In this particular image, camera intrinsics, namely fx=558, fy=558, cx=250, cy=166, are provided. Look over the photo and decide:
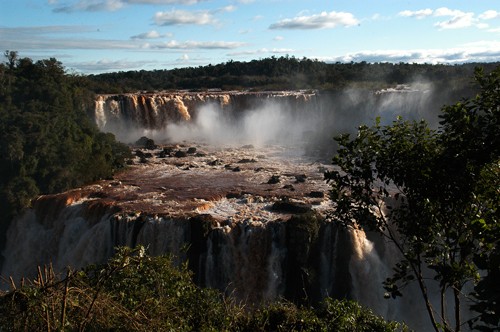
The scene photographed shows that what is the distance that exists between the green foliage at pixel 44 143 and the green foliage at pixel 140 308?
1596 centimetres

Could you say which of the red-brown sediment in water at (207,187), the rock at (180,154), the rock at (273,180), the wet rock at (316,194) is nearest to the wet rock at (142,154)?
the red-brown sediment in water at (207,187)

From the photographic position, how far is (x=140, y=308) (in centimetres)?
686

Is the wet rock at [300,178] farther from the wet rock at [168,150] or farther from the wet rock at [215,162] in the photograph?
the wet rock at [168,150]

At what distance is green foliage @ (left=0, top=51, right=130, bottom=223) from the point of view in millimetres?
23000

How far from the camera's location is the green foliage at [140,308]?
222 inches

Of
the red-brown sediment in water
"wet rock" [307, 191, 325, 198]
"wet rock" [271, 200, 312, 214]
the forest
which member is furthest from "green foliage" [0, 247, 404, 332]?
"wet rock" [307, 191, 325, 198]

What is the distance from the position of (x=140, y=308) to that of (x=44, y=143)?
18807 mm

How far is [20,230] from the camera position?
21.9 meters

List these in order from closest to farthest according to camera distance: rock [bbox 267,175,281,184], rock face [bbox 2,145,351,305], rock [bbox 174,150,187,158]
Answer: rock face [bbox 2,145,351,305], rock [bbox 267,175,281,184], rock [bbox 174,150,187,158]

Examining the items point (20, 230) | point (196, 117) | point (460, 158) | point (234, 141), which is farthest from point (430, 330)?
point (196, 117)

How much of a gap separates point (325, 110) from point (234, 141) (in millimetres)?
9796

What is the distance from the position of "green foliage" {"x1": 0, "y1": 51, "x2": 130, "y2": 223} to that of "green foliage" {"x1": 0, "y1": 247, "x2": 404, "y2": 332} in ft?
52.4

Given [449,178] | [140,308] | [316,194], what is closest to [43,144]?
[316,194]

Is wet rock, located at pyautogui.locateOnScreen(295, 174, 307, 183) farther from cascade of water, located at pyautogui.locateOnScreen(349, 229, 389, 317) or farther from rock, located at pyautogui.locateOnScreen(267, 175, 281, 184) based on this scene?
cascade of water, located at pyautogui.locateOnScreen(349, 229, 389, 317)
